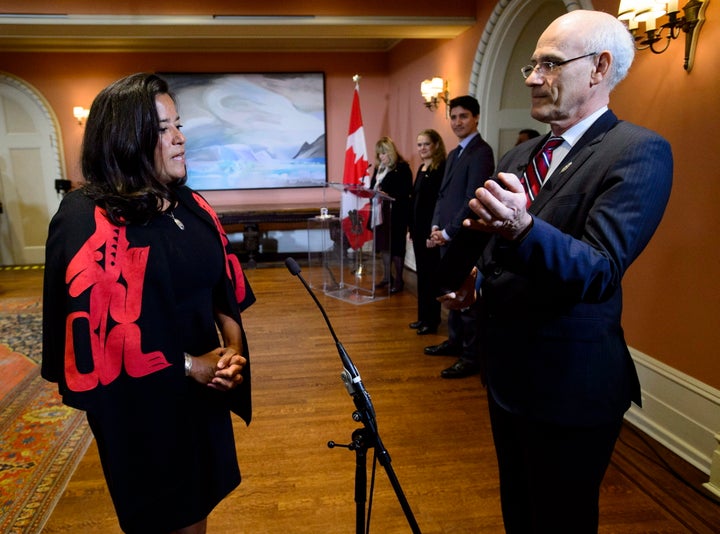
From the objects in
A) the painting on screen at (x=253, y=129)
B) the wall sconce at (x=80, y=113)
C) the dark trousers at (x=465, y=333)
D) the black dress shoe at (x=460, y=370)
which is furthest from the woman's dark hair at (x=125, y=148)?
the wall sconce at (x=80, y=113)

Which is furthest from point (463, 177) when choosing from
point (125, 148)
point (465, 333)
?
point (125, 148)

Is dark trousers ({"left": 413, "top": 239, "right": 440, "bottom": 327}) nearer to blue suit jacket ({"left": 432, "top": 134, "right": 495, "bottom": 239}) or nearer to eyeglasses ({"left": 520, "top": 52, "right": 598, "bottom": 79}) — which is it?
blue suit jacket ({"left": 432, "top": 134, "right": 495, "bottom": 239})

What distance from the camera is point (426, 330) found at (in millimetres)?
4047

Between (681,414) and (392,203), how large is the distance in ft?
10.3

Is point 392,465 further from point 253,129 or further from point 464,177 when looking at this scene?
point 253,129

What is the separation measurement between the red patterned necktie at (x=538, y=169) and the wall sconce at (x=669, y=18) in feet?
4.83

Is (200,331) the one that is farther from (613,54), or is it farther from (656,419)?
(656,419)

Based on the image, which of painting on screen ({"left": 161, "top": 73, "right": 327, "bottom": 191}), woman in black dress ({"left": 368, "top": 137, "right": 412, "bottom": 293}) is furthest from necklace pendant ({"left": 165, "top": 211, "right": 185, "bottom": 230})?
painting on screen ({"left": 161, "top": 73, "right": 327, "bottom": 191})

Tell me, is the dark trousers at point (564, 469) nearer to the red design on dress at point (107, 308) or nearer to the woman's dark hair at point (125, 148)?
the red design on dress at point (107, 308)

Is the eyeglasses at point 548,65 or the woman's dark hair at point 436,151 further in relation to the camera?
the woman's dark hair at point 436,151

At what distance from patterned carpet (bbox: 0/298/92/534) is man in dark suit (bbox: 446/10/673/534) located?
6.16ft

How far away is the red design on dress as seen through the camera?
1.03 metres

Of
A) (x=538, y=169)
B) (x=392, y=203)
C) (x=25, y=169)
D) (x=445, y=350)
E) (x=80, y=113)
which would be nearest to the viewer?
(x=538, y=169)

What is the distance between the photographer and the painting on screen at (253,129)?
22.9 feet
